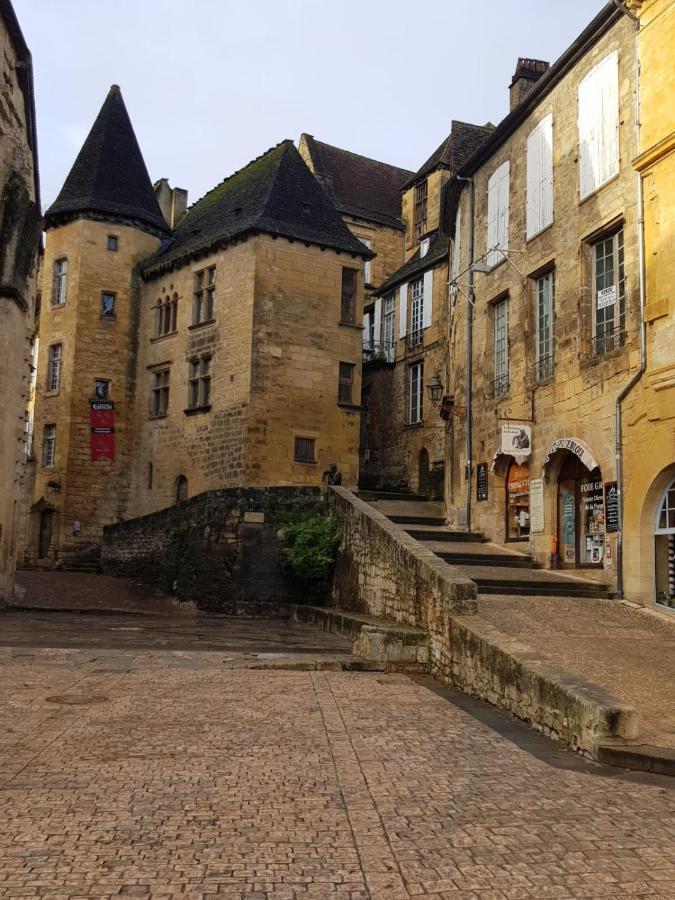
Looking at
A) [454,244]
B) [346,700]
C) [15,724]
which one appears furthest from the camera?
[454,244]

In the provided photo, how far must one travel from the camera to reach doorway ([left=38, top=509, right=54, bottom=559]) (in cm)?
2795

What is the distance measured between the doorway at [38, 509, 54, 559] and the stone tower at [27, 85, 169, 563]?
1.3 inches

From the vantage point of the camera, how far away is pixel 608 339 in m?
13.3

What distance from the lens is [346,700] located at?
7.50m

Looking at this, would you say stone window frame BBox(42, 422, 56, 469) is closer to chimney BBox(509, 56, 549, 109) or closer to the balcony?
the balcony

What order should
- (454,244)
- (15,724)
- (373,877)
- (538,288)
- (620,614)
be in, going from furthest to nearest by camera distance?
1. (454,244)
2. (538,288)
3. (620,614)
4. (15,724)
5. (373,877)

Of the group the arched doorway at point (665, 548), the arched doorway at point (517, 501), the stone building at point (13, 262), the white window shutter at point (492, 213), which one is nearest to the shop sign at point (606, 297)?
the arched doorway at point (665, 548)

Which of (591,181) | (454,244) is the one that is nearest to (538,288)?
(591,181)

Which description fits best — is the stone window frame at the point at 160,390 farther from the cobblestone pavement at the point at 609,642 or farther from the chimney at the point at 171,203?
the cobblestone pavement at the point at 609,642

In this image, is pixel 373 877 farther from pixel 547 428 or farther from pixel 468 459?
pixel 468 459

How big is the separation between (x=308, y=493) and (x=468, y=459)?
342cm

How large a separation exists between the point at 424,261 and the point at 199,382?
838cm

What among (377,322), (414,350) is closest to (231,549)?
(414,350)

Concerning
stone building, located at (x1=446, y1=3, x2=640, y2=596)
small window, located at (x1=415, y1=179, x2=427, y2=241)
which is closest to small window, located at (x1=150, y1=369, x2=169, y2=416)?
small window, located at (x1=415, y1=179, x2=427, y2=241)
